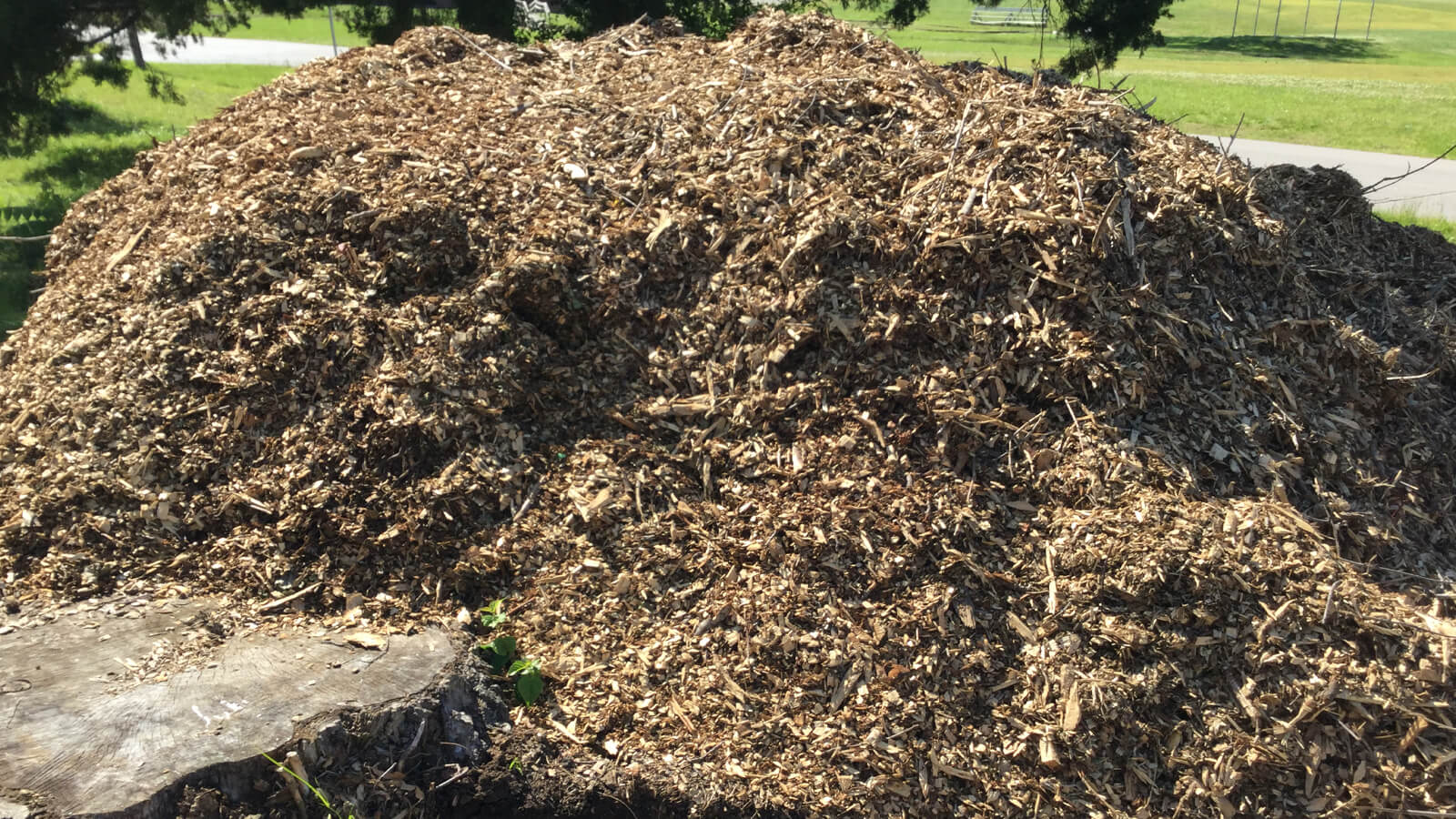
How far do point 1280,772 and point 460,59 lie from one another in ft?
16.7

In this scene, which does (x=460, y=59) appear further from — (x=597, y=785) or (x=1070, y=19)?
(x=1070, y=19)

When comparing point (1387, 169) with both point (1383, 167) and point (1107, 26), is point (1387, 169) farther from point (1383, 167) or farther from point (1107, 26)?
point (1107, 26)

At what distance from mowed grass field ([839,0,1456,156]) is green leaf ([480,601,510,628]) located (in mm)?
3248

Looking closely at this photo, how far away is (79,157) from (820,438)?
1078 cm

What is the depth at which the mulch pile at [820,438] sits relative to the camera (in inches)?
117

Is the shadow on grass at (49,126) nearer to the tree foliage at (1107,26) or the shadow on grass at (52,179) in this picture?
the shadow on grass at (52,179)

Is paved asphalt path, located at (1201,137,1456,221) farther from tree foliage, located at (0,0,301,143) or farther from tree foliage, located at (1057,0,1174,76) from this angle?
tree foliage, located at (0,0,301,143)

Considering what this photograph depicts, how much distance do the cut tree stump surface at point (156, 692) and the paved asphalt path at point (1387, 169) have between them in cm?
830

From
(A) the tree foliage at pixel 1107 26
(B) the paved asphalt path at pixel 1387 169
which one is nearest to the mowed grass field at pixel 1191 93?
(A) the tree foliage at pixel 1107 26

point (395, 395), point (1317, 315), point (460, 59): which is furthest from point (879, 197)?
point (460, 59)

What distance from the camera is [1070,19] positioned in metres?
8.43

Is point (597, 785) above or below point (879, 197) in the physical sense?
below

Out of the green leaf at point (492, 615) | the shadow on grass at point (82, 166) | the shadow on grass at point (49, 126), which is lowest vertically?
the green leaf at point (492, 615)

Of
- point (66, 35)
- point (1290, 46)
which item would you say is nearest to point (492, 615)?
point (66, 35)
